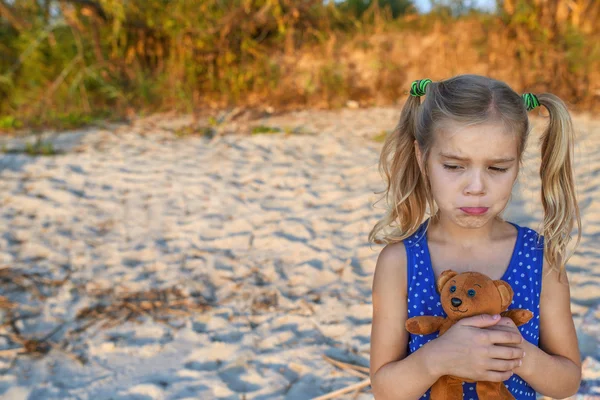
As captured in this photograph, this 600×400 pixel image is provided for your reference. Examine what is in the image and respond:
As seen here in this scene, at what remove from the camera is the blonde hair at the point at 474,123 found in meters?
1.37

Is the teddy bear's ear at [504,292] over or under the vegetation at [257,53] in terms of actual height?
under

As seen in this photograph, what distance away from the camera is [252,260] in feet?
12.0

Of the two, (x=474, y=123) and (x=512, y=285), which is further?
(x=512, y=285)

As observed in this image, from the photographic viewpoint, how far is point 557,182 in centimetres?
155

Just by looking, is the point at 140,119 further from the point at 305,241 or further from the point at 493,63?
the point at 493,63

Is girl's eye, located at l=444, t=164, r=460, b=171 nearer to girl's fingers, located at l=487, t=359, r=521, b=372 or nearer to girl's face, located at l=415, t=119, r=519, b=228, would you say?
girl's face, located at l=415, t=119, r=519, b=228

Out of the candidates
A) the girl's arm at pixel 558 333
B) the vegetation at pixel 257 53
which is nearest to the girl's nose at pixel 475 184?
the girl's arm at pixel 558 333

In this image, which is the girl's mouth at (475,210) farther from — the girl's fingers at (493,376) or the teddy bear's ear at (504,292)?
the girl's fingers at (493,376)

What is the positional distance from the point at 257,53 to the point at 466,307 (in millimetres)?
7249

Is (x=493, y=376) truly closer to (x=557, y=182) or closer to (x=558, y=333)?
(x=558, y=333)

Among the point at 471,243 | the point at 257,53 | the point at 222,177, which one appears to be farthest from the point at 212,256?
the point at 257,53

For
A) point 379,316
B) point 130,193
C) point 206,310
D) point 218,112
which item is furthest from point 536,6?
point 379,316

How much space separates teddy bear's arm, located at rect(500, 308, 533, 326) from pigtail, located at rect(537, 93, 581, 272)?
25cm

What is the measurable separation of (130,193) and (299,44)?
455 centimetres
